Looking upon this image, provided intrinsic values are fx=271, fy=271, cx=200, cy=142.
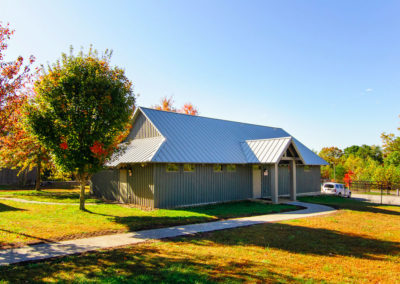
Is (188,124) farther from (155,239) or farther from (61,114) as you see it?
(155,239)

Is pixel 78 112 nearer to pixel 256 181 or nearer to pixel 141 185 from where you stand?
pixel 141 185

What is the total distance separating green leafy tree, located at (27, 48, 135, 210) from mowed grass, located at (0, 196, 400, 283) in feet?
22.1

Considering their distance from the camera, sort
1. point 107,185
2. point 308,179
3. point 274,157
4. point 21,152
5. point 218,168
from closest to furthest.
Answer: point 274,157
point 218,168
point 107,185
point 21,152
point 308,179

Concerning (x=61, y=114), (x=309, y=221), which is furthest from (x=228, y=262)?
(x=61, y=114)

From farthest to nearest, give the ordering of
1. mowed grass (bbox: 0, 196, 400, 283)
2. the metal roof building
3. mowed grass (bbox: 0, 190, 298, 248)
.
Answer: the metal roof building, mowed grass (bbox: 0, 190, 298, 248), mowed grass (bbox: 0, 196, 400, 283)

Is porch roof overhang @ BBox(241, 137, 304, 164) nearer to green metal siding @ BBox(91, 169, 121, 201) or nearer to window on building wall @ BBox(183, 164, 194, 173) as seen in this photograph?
window on building wall @ BBox(183, 164, 194, 173)

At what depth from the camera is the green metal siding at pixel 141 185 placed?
16.4m

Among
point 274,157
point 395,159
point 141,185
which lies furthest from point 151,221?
point 395,159

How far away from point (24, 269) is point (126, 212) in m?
8.46

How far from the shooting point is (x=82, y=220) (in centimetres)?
1240

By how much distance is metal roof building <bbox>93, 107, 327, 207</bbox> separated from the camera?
16.6 metres

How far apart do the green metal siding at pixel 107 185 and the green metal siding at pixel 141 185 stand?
6.85 feet

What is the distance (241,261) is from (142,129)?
14.9 metres

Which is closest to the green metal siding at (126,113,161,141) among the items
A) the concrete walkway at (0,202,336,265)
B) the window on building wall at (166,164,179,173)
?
the window on building wall at (166,164,179,173)
